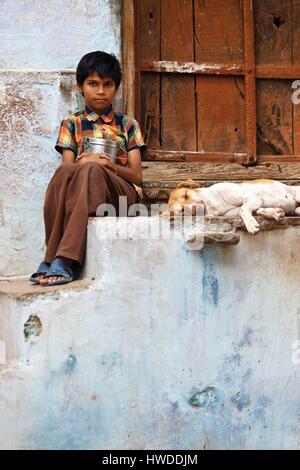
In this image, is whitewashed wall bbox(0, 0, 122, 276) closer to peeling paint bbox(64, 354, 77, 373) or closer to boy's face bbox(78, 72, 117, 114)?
boy's face bbox(78, 72, 117, 114)

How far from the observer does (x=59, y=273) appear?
14.9 feet

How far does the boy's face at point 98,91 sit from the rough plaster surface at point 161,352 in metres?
1.01

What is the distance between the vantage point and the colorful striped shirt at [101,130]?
5.17 meters

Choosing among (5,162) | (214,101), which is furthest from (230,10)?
(5,162)

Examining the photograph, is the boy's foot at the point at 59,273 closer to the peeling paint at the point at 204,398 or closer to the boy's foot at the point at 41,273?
the boy's foot at the point at 41,273

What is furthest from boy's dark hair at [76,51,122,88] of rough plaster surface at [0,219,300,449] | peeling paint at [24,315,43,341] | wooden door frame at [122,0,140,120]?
peeling paint at [24,315,43,341]

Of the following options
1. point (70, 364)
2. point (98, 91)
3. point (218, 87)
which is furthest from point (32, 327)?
point (218, 87)

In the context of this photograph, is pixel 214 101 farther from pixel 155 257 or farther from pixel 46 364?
pixel 46 364

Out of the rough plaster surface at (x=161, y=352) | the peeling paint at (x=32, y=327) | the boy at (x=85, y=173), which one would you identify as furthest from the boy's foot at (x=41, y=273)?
the peeling paint at (x=32, y=327)

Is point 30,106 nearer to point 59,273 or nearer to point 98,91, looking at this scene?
point 98,91

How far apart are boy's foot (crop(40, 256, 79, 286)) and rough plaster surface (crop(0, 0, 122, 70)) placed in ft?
4.63

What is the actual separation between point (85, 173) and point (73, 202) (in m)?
0.17

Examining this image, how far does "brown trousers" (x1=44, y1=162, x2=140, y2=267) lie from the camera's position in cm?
455

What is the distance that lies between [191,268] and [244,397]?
2.38ft
